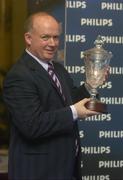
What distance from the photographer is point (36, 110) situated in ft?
9.88

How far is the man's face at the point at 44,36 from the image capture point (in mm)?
3107

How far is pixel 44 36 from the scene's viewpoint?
3.11 meters

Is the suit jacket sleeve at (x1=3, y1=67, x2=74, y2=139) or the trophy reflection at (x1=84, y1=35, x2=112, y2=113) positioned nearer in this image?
the suit jacket sleeve at (x1=3, y1=67, x2=74, y2=139)

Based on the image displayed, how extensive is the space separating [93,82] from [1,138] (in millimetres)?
1747

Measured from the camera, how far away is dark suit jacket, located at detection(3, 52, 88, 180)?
3.01 m

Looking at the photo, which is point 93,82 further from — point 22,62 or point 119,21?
point 119,21

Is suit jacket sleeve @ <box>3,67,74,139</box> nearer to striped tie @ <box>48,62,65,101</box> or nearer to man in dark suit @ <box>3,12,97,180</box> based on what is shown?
man in dark suit @ <box>3,12,97,180</box>

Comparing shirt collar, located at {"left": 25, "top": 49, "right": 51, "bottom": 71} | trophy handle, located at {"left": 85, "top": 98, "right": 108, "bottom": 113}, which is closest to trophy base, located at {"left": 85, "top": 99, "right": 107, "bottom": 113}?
trophy handle, located at {"left": 85, "top": 98, "right": 108, "bottom": 113}

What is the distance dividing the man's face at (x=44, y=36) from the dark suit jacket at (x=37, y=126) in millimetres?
78

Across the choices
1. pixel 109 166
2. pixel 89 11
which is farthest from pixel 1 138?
pixel 89 11

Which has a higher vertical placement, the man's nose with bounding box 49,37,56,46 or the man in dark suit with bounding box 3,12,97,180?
the man's nose with bounding box 49,37,56,46

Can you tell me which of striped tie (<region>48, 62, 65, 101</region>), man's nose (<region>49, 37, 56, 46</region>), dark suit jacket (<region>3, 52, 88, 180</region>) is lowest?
dark suit jacket (<region>3, 52, 88, 180</region>)

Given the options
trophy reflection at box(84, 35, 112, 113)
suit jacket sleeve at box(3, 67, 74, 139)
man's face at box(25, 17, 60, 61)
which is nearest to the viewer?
suit jacket sleeve at box(3, 67, 74, 139)

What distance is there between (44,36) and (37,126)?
0.49 meters
